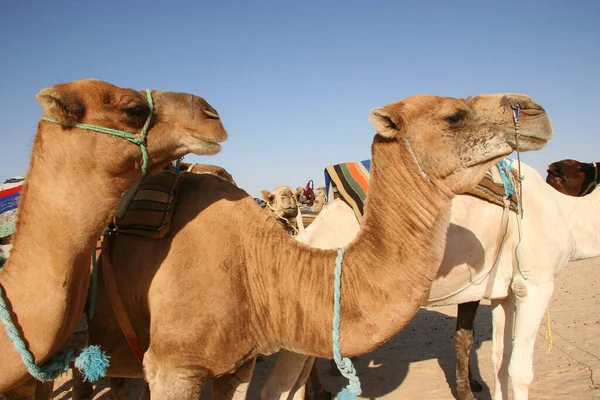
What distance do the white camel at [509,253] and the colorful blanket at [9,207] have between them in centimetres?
234

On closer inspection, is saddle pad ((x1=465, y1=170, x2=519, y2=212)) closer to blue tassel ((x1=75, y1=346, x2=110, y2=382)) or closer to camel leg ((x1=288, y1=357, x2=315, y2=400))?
camel leg ((x1=288, y1=357, x2=315, y2=400))

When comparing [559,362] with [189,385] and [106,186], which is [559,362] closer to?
[189,385]

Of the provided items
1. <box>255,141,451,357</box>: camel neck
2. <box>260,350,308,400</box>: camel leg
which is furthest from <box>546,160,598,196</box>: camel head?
<box>260,350,308,400</box>: camel leg

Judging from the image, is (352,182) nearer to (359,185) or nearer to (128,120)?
(359,185)

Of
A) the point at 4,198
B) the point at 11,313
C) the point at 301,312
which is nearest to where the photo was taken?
the point at 11,313

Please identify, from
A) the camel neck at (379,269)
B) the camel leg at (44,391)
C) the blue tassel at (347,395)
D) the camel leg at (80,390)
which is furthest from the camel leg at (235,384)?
the camel leg at (80,390)

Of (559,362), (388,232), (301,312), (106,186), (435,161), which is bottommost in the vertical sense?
(559,362)

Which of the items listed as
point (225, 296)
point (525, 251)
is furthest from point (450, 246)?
point (225, 296)

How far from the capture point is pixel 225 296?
261 centimetres

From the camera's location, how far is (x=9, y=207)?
136 inches

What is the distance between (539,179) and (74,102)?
453cm

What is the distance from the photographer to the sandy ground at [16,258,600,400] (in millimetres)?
5637

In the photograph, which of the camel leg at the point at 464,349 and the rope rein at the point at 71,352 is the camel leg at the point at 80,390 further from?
the camel leg at the point at 464,349

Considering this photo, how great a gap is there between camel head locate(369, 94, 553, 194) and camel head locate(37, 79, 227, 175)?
1025 mm
